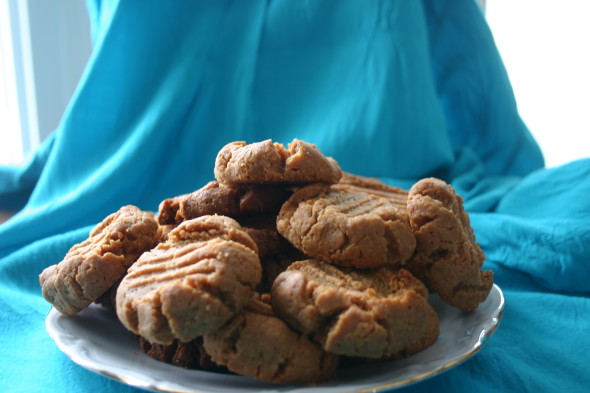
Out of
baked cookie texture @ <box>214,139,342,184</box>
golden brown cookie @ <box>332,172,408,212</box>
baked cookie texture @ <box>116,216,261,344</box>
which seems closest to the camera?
baked cookie texture @ <box>116,216,261,344</box>

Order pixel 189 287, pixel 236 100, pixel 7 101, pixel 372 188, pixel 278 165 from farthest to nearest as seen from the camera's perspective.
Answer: pixel 7 101 → pixel 236 100 → pixel 372 188 → pixel 278 165 → pixel 189 287

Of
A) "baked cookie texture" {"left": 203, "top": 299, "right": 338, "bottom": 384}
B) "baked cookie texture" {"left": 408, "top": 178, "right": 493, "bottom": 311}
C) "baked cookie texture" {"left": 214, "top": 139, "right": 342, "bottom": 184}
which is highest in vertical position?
"baked cookie texture" {"left": 214, "top": 139, "right": 342, "bottom": 184}

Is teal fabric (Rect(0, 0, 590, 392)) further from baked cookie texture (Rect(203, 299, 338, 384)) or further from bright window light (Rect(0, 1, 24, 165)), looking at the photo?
baked cookie texture (Rect(203, 299, 338, 384))

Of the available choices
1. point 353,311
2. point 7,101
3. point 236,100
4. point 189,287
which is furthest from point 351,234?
point 7,101

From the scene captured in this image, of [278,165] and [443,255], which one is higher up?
[278,165]

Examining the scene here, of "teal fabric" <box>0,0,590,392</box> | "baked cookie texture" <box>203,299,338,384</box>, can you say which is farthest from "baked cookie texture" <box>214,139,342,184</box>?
"teal fabric" <box>0,0,590,392</box>

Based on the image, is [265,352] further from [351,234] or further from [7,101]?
[7,101]

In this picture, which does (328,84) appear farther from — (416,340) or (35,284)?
(416,340)

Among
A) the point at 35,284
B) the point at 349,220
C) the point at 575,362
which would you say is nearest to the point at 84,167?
the point at 35,284
